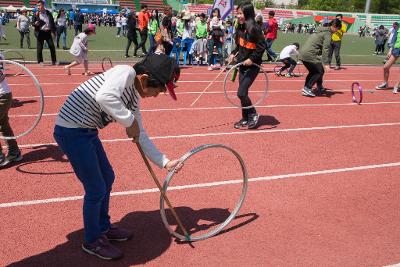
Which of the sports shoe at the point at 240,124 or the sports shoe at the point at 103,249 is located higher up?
the sports shoe at the point at 240,124

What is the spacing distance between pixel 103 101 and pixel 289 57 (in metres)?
12.8

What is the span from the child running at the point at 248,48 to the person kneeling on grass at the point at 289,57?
22.3 ft

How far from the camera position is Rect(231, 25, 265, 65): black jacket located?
25.3 ft

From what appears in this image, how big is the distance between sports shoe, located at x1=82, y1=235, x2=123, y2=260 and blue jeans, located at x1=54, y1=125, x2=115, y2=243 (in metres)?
0.05

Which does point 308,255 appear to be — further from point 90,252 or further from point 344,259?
point 90,252

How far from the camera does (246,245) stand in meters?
4.19

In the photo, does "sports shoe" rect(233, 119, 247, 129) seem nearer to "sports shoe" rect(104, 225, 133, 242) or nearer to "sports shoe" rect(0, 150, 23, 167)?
"sports shoe" rect(0, 150, 23, 167)

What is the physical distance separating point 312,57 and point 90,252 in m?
9.17

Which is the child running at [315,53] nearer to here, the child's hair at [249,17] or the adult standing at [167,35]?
the child's hair at [249,17]

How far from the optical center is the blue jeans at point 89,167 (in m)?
3.36

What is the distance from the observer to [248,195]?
17.5 ft

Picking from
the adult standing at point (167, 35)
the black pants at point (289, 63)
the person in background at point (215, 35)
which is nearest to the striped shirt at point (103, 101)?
the adult standing at point (167, 35)

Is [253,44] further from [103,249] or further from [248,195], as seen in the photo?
[103,249]

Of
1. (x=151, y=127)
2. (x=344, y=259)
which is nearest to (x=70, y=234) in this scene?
(x=344, y=259)
